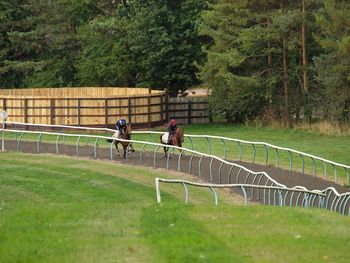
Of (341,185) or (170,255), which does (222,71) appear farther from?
(170,255)

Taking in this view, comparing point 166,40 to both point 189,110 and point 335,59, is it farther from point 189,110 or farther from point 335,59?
point 335,59

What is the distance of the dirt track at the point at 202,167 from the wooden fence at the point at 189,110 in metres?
13.8

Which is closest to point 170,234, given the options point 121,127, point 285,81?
point 121,127

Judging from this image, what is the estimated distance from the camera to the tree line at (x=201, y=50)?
4081cm

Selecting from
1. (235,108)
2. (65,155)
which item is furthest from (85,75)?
(65,155)

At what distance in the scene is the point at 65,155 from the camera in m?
30.4

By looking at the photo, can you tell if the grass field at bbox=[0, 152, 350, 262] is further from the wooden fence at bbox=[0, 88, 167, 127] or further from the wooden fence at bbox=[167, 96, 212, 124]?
the wooden fence at bbox=[167, 96, 212, 124]

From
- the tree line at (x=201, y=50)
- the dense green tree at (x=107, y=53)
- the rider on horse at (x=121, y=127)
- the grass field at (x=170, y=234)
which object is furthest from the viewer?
the dense green tree at (x=107, y=53)

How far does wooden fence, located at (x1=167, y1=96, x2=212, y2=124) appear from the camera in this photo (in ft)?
155

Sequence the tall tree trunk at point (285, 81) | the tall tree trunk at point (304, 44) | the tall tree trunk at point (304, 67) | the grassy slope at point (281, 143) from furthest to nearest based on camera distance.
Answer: the tall tree trunk at point (285, 81), the tall tree trunk at point (304, 67), the tall tree trunk at point (304, 44), the grassy slope at point (281, 143)

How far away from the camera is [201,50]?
48.1 meters

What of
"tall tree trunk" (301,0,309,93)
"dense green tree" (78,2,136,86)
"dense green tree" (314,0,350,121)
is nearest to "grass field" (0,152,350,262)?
"dense green tree" (314,0,350,121)

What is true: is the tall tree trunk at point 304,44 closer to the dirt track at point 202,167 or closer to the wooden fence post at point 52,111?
the wooden fence post at point 52,111

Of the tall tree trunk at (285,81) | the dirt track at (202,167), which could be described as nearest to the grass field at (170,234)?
the dirt track at (202,167)
